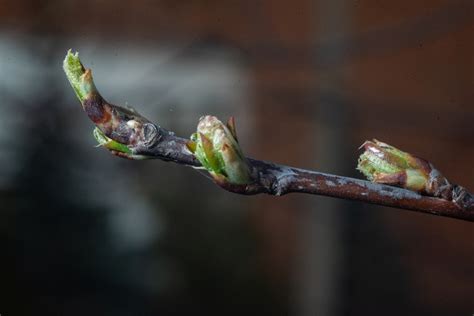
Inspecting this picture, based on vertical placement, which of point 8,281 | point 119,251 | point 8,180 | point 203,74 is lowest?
point 8,281

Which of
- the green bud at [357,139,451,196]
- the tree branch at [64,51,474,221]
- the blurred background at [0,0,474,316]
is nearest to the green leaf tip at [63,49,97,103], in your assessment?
the tree branch at [64,51,474,221]

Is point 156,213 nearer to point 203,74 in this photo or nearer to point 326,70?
point 203,74

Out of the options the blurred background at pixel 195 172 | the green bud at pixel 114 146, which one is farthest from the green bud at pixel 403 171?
the blurred background at pixel 195 172

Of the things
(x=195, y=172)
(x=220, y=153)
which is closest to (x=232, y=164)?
(x=220, y=153)

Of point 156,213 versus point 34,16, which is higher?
point 34,16

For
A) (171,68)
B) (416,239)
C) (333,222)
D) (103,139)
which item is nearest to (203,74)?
(171,68)

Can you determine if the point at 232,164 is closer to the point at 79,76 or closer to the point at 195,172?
the point at 79,76

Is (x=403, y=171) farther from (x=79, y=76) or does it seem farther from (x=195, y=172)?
(x=195, y=172)

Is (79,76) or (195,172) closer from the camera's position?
(79,76)
